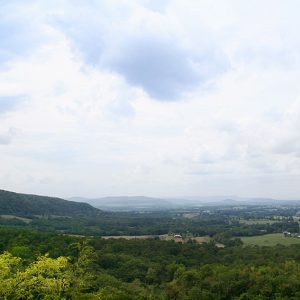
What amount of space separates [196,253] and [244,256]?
34.8 ft

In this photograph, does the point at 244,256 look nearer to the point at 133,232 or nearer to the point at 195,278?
the point at 195,278

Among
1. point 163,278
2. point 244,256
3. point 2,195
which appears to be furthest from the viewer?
point 2,195

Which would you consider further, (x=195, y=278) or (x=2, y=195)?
(x=2, y=195)

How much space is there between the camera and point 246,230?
140m

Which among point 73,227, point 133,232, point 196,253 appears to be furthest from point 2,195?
point 196,253

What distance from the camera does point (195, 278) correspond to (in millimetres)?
60562

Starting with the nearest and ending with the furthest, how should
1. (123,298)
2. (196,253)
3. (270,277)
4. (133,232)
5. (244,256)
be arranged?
(123,298)
(270,277)
(244,256)
(196,253)
(133,232)

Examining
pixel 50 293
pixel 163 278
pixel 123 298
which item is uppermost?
pixel 50 293

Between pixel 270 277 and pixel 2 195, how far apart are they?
147169mm

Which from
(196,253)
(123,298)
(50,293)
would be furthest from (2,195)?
(50,293)

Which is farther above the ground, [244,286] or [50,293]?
[50,293]

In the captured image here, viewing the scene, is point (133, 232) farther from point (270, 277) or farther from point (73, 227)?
point (270, 277)

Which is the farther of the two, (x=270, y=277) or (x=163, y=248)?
(x=163, y=248)

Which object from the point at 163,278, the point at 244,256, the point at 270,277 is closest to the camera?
the point at 270,277
